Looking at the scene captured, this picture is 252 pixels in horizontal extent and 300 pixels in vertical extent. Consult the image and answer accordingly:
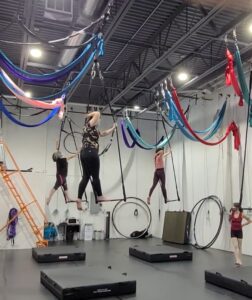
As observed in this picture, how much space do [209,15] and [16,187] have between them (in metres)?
6.42

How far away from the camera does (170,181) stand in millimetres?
11734

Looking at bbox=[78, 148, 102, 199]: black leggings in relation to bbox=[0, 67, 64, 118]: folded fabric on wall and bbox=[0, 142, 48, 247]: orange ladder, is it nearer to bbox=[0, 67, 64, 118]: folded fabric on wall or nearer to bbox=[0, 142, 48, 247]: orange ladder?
bbox=[0, 67, 64, 118]: folded fabric on wall

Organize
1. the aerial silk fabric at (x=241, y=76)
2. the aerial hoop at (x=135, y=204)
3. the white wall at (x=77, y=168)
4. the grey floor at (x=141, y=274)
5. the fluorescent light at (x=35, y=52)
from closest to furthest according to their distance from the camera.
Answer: the grey floor at (x=141, y=274), the aerial silk fabric at (x=241, y=76), the fluorescent light at (x=35, y=52), the white wall at (x=77, y=168), the aerial hoop at (x=135, y=204)

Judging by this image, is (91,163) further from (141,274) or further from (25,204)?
(25,204)

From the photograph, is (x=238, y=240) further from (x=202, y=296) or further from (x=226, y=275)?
(x=202, y=296)

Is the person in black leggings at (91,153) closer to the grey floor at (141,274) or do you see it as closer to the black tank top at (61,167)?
the grey floor at (141,274)

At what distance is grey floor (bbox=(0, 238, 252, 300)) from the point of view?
4.64 metres

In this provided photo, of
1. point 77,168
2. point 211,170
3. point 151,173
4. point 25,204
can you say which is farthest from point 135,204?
point 25,204

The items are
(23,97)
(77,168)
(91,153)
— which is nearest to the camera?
(91,153)

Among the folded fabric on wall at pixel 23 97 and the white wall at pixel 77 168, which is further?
the white wall at pixel 77 168

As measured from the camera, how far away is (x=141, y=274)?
234 inches

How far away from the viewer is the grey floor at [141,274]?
464 cm

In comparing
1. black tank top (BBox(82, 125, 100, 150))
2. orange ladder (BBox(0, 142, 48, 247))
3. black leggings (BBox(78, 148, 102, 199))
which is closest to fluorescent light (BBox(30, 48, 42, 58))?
orange ladder (BBox(0, 142, 48, 247))

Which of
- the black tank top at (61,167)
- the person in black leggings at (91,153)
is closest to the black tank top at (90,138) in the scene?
the person in black leggings at (91,153)
